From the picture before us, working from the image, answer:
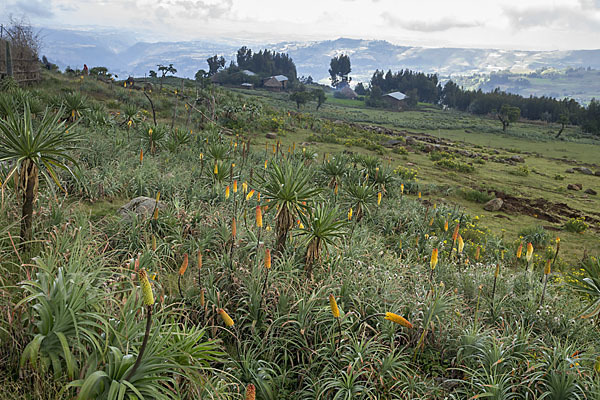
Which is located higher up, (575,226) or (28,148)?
(28,148)

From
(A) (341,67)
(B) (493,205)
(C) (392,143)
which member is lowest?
(B) (493,205)

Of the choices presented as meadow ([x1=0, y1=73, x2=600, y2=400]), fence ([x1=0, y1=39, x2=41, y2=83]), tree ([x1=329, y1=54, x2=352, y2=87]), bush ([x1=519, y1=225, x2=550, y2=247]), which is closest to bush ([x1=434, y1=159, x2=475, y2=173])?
bush ([x1=519, y1=225, x2=550, y2=247])

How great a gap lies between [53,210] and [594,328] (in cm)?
726

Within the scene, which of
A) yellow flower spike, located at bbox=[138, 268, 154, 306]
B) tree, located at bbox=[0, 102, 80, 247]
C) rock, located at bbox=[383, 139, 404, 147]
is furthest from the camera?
rock, located at bbox=[383, 139, 404, 147]

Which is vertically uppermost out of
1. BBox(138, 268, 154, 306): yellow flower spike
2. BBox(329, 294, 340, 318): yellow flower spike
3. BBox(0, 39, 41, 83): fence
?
BBox(0, 39, 41, 83): fence

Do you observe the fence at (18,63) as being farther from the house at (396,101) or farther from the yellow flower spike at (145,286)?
the house at (396,101)

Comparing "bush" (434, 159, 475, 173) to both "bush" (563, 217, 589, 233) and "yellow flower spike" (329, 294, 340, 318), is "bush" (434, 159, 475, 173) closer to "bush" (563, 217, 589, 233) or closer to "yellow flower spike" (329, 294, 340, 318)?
"bush" (563, 217, 589, 233)

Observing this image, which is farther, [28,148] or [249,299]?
[249,299]

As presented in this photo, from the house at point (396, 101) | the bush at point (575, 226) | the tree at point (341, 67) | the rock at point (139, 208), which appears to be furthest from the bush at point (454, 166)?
the tree at point (341, 67)

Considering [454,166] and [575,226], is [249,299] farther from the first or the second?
Answer: [454,166]

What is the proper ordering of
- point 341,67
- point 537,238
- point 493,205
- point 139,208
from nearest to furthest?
point 139,208, point 537,238, point 493,205, point 341,67

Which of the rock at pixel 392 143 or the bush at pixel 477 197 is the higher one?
the rock at pixel 392 143

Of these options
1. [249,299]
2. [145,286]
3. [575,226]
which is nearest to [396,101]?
[575,226]

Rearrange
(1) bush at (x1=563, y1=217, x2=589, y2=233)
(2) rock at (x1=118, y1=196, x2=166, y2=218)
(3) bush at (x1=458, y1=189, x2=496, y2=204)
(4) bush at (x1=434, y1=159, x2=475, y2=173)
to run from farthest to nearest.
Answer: (4) bush at (x1=434, y1=159, x2=475, y2=173) < (3) bush at (x1=458, y1=189, x2=496, y2=204) < (1) bush at (x1=563, y1=217, x2=589, y2=233) < (2) rock at (x1=118, y1=196, x2=166, y2=218)
